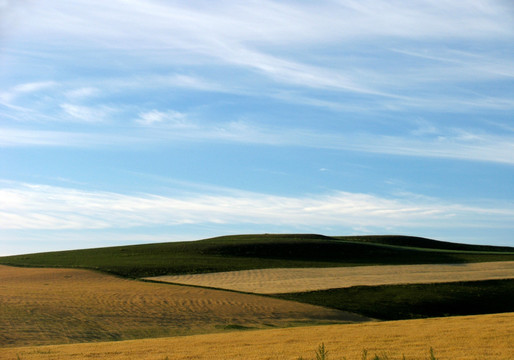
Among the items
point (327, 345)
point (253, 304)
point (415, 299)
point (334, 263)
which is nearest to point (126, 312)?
point (253, 304)

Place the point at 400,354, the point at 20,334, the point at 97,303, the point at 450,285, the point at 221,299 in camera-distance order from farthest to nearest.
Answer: the point at 450,285, the point at 221,299, the point at 97,303, the point at 20,334, the point at 400,354

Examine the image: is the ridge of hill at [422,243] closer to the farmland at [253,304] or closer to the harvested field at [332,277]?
the farmland at [253,304]

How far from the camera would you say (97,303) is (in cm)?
2895

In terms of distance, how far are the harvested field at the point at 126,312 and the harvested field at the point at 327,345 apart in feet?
11.4

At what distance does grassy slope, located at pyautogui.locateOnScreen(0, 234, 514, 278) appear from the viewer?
45969mm

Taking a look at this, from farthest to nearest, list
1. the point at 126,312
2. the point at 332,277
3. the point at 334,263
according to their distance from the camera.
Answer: the point at 334,263, the point at 332,277, the point at 126,312

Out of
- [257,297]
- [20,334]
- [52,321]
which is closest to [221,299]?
[257,297]

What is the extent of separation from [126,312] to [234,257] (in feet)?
94.9

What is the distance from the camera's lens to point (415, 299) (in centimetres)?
3316

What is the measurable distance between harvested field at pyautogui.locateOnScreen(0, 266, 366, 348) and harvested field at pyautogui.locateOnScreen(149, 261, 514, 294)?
3.38 meters

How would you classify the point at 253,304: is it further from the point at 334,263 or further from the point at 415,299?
Result: the point at 334,263

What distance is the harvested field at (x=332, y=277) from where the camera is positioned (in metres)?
36.9

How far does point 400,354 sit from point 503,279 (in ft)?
90.6

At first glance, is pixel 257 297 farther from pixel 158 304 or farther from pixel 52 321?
pixel 52 321
